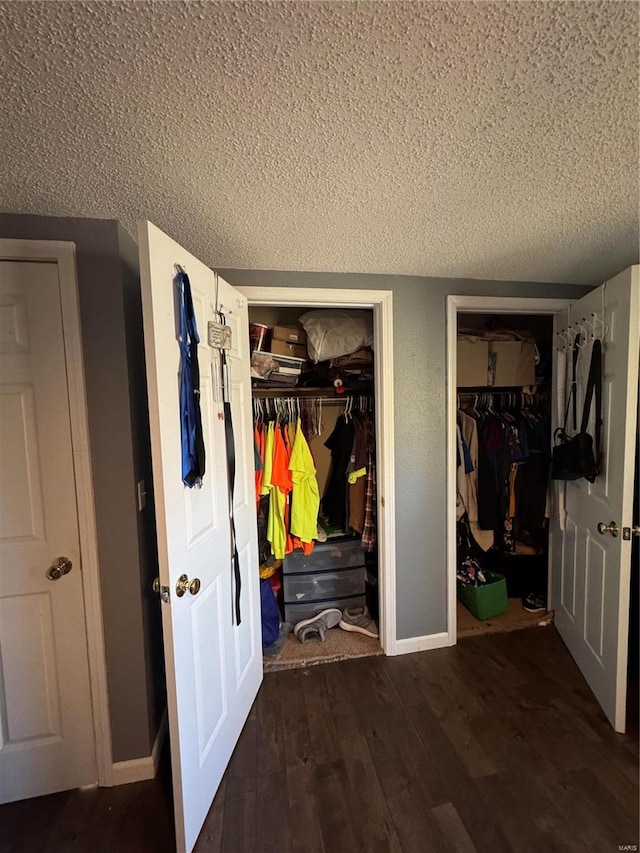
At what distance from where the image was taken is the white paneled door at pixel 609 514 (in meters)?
1.46

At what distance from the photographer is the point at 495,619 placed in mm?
2277

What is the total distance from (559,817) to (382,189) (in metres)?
2.23

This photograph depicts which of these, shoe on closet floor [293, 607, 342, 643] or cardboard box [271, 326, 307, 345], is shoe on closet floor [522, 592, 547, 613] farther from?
cardboard box [271, 326, 307, 345]

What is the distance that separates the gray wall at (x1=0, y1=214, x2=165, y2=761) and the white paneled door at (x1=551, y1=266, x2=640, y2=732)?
203cm

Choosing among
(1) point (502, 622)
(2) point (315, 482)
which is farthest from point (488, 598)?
(2) point (315, 482)

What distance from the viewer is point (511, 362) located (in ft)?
7.80

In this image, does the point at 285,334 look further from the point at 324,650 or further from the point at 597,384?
the point at 324,650

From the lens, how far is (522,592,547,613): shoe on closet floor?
2334mm

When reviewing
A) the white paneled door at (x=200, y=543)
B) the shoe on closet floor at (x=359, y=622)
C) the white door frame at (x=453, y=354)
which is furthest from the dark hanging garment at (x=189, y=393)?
the shoe on closet floor at (x=359, y=622)

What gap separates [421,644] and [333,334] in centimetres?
194

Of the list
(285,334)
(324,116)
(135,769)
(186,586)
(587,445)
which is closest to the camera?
(324,116)

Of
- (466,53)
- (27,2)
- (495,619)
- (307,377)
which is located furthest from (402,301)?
(495,619)

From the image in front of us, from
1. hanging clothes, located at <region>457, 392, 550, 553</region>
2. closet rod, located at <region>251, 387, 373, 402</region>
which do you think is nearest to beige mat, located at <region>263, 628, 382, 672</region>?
hanging clothes, located at <region>457, 392, 550, 553</region>

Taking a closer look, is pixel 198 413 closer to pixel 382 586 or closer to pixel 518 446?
pixel 382 586
